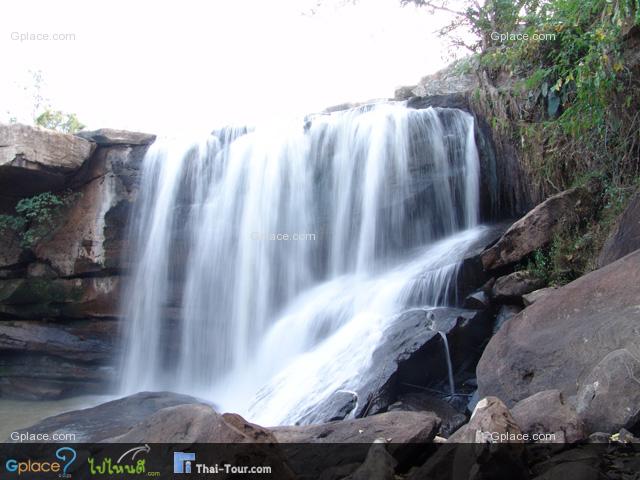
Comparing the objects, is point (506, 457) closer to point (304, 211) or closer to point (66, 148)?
point (304, 211)

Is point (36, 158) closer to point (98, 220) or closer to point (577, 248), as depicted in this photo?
point (98, 220)

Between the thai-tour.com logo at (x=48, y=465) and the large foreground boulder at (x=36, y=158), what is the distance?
6223 mm

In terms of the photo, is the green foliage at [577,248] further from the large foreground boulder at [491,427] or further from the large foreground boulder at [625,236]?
the large foreground boulder at [491,427]

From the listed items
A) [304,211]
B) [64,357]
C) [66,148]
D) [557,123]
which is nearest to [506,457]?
[557,123]

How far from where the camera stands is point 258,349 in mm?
7887

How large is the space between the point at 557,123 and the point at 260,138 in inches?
211

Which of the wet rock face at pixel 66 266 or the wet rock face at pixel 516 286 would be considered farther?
the wet rock face at pixel 66 266

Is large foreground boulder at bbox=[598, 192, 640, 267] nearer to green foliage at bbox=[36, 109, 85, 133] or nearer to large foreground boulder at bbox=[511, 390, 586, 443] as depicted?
large foreground boulder at bbox=[511, 390, 586, 443]

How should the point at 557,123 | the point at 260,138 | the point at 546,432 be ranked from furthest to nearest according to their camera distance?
the point at 260,138 < the point at 557,123 < the point at 546,432

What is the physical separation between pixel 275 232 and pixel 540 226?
4471 mm

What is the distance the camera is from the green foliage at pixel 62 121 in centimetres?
1705

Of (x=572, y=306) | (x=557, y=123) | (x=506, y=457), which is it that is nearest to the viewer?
(x=506, y=457)

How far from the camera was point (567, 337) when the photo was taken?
13.1 feet

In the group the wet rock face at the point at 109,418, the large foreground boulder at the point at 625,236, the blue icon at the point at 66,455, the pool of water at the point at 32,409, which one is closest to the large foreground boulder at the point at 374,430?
the blue icon at the point at 66,455
